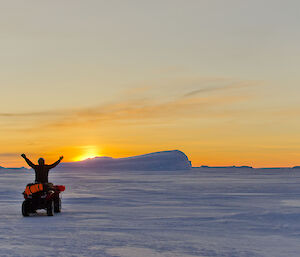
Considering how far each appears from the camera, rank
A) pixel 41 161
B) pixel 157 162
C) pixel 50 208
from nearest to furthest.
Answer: pixel 41 161
pixel 50 208
pixel 157 162

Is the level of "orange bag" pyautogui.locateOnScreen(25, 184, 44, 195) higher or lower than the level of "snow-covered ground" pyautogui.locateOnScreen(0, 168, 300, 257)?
higher

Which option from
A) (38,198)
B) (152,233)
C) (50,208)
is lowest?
(152,233)

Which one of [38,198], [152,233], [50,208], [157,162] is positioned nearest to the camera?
[152,233]

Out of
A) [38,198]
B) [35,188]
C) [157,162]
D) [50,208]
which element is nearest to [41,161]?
[35,188]

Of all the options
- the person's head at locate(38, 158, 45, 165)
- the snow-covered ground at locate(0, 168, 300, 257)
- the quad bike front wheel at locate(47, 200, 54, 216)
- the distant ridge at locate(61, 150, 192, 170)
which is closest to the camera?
the snow-covered ground at locate(0, 168, 300, 257)

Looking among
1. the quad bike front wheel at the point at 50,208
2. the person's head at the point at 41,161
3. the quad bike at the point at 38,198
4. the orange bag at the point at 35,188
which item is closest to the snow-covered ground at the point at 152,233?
the quad bike front wheel at the point at 50,208

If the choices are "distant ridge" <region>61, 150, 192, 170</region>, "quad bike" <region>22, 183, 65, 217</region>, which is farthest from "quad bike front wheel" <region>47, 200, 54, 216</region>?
"distant ridge" <region>61, 150, 192, 170</region>

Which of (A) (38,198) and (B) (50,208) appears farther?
(B) (50,208)

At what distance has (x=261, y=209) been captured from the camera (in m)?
15.4

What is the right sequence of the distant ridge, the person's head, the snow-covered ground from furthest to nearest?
the distant ridge
the person's head
the snow-covered ground

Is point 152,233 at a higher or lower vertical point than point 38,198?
lower

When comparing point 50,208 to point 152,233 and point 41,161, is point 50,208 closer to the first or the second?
point 41,161

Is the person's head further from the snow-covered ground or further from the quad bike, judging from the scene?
the snow-covered ground

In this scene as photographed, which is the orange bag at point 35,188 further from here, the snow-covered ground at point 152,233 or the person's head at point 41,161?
the snow-covered ground at point 152,233
